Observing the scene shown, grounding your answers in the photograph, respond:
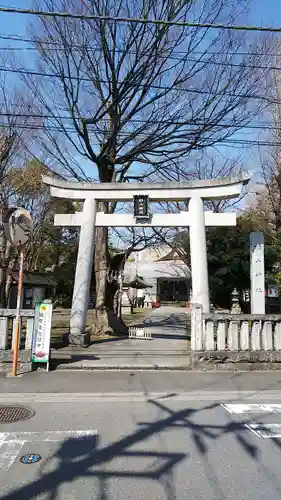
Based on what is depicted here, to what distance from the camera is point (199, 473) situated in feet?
12.7

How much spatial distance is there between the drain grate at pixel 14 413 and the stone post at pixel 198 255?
253 inches

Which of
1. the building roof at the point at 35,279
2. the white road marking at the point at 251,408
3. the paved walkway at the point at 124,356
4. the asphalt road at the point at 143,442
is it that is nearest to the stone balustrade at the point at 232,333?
the paved walkway at the point at 124,356

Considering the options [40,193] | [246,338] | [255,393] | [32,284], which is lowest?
[255,393]

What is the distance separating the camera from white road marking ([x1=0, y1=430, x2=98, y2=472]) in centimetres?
428

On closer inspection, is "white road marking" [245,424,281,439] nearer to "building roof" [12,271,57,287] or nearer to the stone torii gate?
the stone torii gate

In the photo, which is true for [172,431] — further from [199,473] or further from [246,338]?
[246,338]

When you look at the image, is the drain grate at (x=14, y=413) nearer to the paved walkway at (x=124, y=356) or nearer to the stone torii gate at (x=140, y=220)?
the paved walkway at (x=124, y=356)

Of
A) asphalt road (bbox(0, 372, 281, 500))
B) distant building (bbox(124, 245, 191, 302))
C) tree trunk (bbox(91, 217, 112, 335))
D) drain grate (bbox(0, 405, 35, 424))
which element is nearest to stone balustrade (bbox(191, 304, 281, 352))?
asphalt road (bbox(0, 372, 281, 500))

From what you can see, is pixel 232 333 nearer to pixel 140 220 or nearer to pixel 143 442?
pixel 140 220

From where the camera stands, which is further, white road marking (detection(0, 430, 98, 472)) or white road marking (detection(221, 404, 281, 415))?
white road marking (detection(221, 404, 281, 415))

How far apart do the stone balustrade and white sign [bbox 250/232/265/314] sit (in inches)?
54.9

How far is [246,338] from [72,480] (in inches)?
259

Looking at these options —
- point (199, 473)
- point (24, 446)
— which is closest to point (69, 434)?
point (24, 446)

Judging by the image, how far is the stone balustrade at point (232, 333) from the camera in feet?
30.7
